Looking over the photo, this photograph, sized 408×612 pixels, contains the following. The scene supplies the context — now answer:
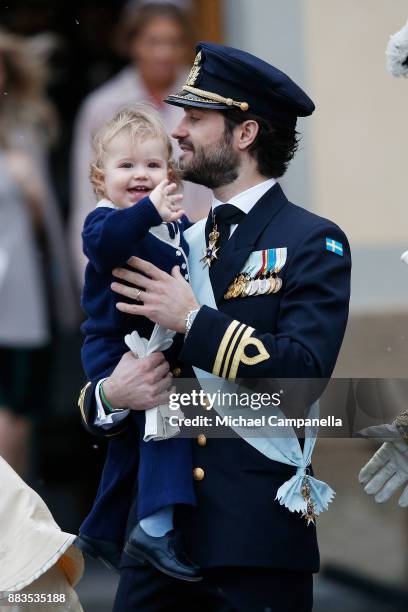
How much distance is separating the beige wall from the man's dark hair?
260 centimetres

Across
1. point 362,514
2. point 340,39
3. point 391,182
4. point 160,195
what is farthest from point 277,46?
point 160,195

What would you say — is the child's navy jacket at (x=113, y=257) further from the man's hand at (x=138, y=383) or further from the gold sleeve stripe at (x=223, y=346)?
the gold sleeve stripe at (x=223, y=346)

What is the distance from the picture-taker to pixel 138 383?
3.59 m

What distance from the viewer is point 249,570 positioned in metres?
3.53

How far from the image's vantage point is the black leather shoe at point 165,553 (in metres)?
3.50

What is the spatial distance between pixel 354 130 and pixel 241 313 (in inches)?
118

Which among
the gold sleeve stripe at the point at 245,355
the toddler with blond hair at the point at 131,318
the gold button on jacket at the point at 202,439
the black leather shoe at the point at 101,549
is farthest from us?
the black leather shoe at the point at 101,549

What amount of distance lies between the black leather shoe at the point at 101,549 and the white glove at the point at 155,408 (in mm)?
341

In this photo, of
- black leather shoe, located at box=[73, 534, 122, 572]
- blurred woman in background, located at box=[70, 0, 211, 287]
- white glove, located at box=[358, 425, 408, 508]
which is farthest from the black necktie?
blurred woman in background, located at box=[70, 0, 211, 287]

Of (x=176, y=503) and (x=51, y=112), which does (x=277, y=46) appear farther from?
(x=176, y=503)

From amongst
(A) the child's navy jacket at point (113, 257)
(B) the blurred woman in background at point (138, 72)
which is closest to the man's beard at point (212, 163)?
(A) the child's navy jacket at point (113, 257)

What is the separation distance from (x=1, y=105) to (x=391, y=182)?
172 cm

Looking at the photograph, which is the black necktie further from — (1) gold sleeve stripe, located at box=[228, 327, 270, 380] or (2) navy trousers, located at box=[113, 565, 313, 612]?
(2) navy trousers, located at box=[113, 565, 313, 612]

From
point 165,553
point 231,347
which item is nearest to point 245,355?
point 231,347
